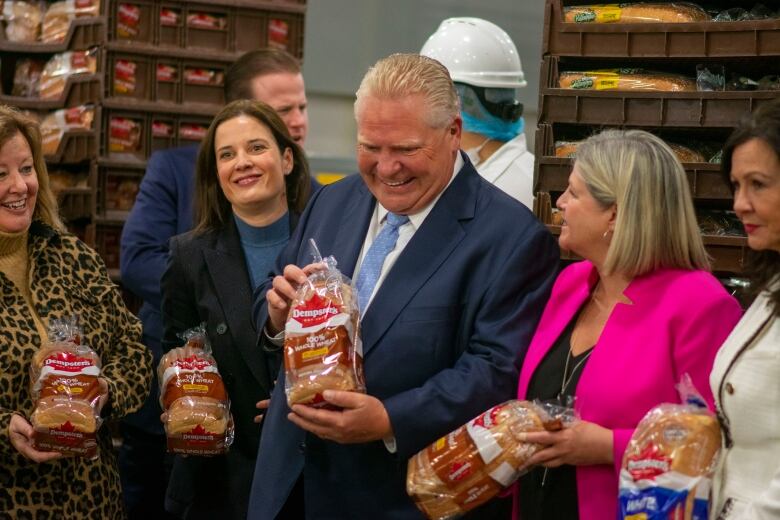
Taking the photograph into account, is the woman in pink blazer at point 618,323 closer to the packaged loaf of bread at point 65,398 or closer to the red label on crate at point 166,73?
the packaged loaf of bread at point 65,398

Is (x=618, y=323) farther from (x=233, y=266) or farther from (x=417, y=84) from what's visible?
(x=233, y=266)

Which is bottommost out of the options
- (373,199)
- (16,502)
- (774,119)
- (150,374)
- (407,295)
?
(16,502)

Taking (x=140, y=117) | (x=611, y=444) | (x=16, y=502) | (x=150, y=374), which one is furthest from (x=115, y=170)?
(x=611, y=444)

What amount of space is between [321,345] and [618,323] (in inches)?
26.2

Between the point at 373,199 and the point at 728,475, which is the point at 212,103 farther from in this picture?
the point at 728,475

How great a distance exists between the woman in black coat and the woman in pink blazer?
3.63 feet

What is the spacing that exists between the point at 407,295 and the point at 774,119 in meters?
0.94

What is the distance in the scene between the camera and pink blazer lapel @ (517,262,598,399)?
109 inches

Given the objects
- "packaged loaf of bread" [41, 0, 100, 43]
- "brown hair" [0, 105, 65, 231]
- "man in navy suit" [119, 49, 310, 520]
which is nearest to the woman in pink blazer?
"brown hair" [0, 105, 65, 231]

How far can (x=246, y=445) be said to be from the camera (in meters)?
3.58

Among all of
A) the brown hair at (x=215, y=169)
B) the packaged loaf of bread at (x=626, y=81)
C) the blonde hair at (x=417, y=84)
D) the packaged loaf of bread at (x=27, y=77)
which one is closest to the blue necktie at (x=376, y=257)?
the blonde hair at (x=417, y=84)

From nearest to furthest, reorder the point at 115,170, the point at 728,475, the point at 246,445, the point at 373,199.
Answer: the point at 728,475, the point at 373,199, the point at 246,445, the point at 115,170

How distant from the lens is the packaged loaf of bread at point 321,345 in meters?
2.64

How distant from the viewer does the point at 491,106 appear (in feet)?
14.2
